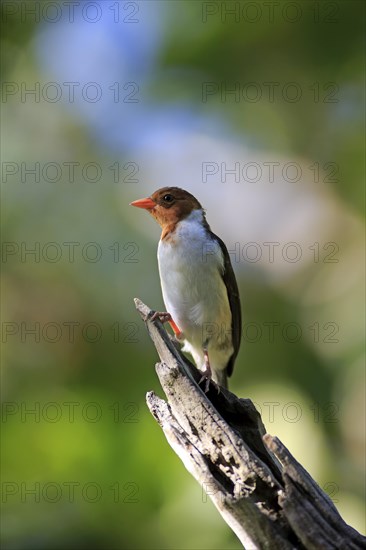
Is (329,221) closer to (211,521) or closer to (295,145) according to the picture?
(295,145)

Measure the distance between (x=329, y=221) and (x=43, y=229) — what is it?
2.12m

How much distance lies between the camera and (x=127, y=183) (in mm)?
5992

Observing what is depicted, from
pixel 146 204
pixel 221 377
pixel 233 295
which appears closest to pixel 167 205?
pixel 146 204

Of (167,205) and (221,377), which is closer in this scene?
(167,205)

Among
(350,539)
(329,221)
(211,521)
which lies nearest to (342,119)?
(329,221)

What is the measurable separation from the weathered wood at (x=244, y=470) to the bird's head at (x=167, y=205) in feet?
5.22

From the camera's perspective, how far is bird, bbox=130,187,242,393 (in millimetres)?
4965

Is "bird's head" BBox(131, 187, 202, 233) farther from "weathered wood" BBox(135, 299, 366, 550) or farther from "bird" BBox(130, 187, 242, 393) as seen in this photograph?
"weathered wood" BBox(135, 299, 366, 550)

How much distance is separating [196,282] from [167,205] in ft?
1.92

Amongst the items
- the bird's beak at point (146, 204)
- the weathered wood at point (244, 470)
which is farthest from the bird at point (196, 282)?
the weathered wood at point (244, 470)

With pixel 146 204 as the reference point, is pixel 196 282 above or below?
below

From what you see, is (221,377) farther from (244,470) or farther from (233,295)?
(244,470)

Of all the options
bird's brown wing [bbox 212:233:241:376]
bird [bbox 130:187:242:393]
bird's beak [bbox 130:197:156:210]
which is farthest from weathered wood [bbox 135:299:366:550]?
bird's beak [bbox 130:197:156:210]

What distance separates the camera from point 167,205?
5203 mm
